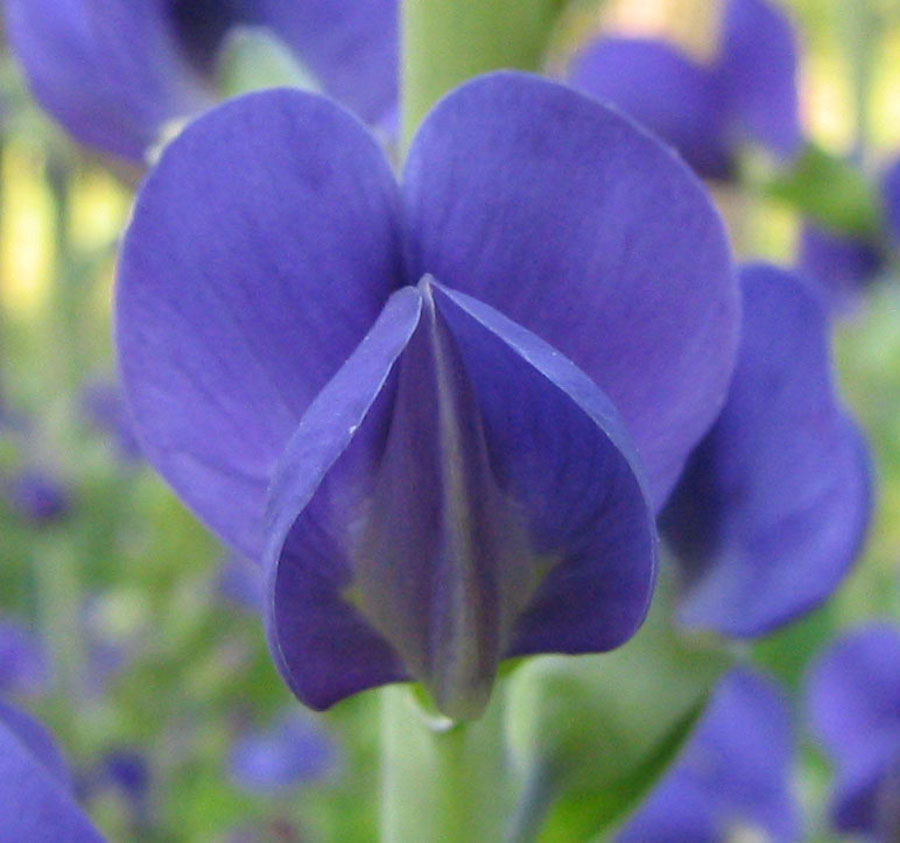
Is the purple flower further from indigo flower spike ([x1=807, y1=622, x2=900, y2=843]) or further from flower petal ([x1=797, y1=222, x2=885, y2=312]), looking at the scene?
indigo flower spike ([x1=807, y1=622, x2=900, y2=843])

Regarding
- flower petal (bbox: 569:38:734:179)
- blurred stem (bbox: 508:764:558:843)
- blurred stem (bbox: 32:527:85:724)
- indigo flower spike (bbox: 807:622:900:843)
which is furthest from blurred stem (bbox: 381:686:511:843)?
blurred stem (bbox: 32:527:85:724)

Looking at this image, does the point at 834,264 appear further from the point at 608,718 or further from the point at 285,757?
the point at 608,718

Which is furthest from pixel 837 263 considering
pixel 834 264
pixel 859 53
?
pixel 859 53

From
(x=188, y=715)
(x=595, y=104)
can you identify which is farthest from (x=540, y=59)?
(x=188, y=715)

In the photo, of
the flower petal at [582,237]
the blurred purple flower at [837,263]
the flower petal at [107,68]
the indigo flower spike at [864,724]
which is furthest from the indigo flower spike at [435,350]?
the blurred purple flower at [837,263]

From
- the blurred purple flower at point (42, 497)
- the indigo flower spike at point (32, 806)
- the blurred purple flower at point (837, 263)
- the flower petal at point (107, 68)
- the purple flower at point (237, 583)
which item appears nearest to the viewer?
the indigo flower spike at point (32, 806)

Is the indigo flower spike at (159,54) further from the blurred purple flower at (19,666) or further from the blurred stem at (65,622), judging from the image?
the blurred stem at (65,622)

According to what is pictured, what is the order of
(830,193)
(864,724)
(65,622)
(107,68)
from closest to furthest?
(107,68)
(864,724)
(830,193)
(65,622)
